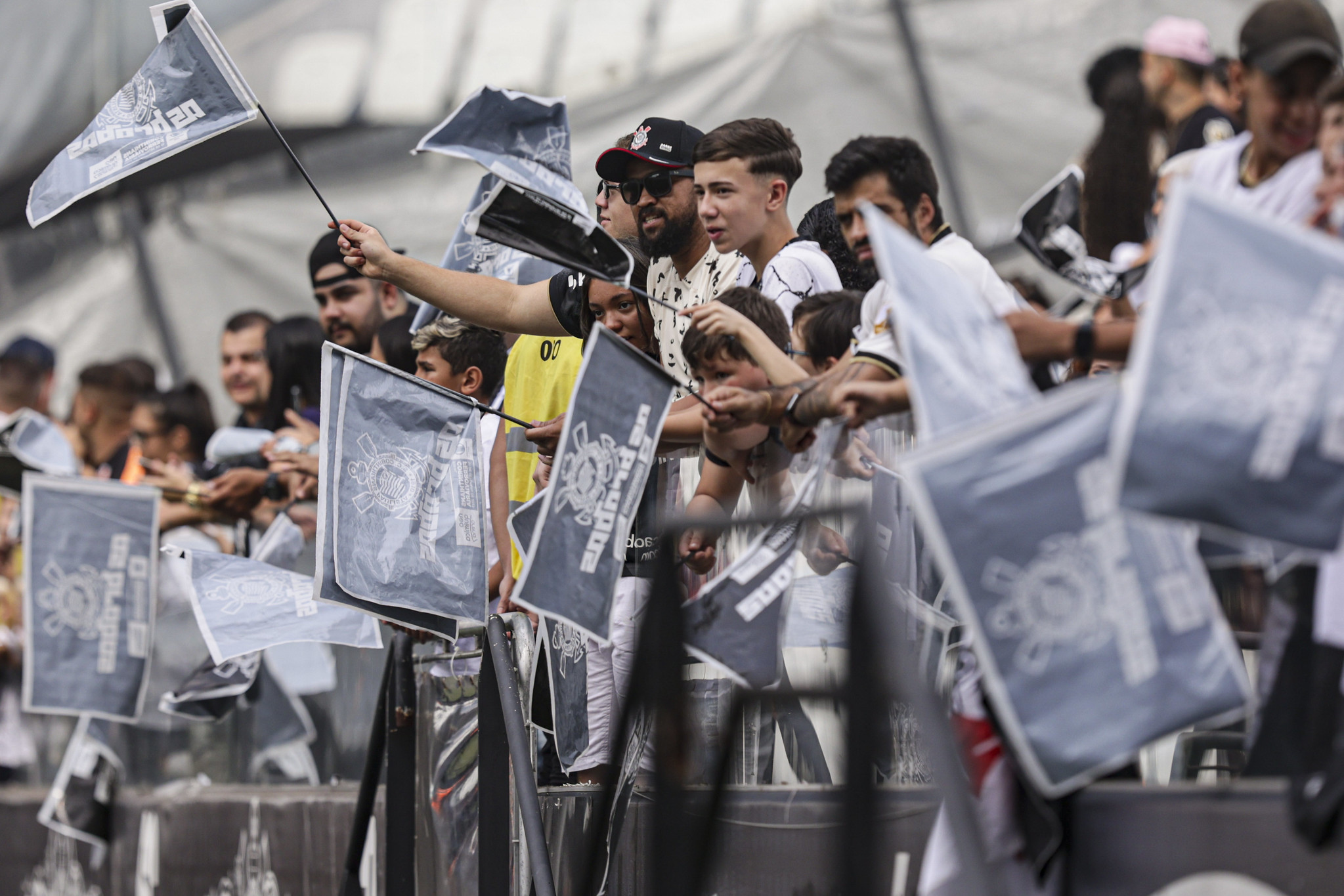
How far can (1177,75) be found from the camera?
18.1 ft

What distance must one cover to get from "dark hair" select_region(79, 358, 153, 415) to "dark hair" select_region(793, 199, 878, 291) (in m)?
4.63

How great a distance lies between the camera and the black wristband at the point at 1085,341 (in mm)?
3094

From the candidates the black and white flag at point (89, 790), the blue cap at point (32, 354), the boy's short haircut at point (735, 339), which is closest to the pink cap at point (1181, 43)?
the boy's short haircut at point (735, 339)

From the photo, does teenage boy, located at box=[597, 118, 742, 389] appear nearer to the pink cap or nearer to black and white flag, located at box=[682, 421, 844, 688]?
the pink cap

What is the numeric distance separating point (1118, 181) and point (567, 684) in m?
1.99

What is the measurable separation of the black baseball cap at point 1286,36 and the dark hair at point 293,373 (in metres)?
4.66

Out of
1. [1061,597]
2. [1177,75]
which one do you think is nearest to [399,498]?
[1061,597]

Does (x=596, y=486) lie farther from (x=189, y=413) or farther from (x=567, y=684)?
(x=189, y=413)

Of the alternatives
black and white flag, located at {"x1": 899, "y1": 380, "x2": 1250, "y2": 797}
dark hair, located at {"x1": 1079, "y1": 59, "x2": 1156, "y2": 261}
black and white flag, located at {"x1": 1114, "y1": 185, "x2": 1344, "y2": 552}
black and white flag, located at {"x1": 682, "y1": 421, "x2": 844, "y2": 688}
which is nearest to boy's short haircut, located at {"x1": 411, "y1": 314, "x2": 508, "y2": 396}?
dark hair, located at {"x1": 1079, "y1": 59, "x2": 1156, "y2": 261}

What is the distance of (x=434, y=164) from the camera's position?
10438 mm

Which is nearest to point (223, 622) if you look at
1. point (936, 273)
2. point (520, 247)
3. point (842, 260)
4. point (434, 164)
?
point (520, 247)

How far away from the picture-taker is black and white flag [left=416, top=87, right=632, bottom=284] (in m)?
4.22

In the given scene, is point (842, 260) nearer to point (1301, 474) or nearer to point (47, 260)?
point (1301, 474)

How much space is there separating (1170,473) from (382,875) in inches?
141
